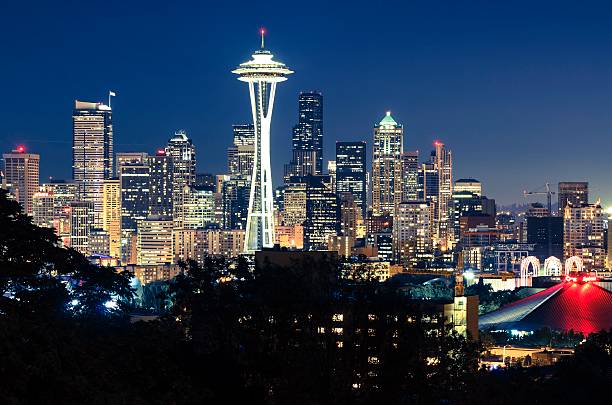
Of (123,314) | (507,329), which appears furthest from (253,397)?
(507,329)

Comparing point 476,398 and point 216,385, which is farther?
point 476,398

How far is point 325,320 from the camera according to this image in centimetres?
3350

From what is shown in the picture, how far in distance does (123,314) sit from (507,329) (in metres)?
58.5

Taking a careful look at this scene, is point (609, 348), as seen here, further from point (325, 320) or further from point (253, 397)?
point (253, 397)

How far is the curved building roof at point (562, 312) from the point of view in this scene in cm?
9662

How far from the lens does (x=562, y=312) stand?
100375 millimetres

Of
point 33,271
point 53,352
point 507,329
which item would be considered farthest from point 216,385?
point 507,329

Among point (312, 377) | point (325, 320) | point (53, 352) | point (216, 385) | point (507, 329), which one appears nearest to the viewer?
point (53, 352)

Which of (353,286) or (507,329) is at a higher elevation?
(353,286)

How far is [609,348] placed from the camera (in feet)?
157

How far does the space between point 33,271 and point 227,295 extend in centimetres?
1298

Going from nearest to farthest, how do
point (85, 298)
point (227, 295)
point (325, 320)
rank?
point (325, 320), point (85, 298), point (227, 295)

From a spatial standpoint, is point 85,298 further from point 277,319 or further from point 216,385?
point 216,385

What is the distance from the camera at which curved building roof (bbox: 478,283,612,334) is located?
317 feet
